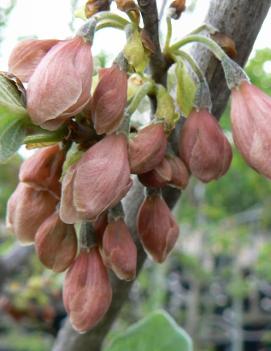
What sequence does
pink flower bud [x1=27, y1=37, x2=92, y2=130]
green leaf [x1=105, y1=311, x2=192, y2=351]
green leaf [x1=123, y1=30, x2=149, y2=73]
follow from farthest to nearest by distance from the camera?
green leaf [x1=105, y1=311, x2=192, y2=351]
green leaf [x1=123, y1=30, x2=149, y2=73]
pink flower bud [x1=27, y1=37, x2=92, y2=130]

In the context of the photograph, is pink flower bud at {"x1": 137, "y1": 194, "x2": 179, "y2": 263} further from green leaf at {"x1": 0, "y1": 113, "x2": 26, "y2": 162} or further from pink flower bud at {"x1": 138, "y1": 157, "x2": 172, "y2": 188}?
green leaf at {"x1": 0, "y1": 113, "x2": 26, "y2": 162}

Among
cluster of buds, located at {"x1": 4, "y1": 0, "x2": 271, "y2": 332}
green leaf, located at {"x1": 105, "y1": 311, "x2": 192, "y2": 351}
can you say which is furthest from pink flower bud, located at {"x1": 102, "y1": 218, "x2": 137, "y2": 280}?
green leaf, located at {"x1": 105, "y1": 311, "x2": 192, "y2": 351}

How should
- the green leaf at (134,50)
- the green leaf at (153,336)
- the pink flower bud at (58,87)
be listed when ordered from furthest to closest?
the green leaf at (153,336), the green leaf at (134,50), the pink flower bud at (58,87)

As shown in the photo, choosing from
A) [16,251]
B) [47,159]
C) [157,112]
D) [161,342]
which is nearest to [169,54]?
[157,112]

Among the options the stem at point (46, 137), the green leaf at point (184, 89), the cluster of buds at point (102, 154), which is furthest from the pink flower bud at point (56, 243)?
the green leaf at point (184, 89)

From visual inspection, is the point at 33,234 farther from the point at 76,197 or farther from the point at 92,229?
the point at 76,197

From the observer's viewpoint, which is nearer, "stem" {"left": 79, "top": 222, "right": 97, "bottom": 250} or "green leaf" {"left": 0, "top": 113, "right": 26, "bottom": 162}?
"green leaf" {"left": 0, "top": 113, "right": 26, "bottom": 162}

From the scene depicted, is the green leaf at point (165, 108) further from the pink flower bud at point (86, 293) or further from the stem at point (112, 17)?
the pink flower bud at point (86, 293)

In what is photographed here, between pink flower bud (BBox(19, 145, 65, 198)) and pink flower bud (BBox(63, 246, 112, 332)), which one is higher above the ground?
pink flower bud (BBox(19, 145, 65, 198))
